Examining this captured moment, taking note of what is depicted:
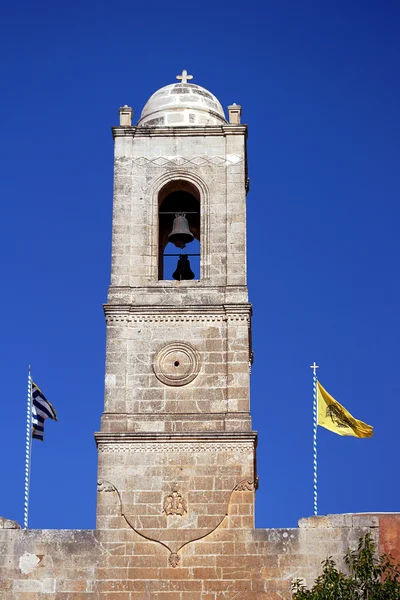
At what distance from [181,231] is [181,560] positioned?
8.22 meters

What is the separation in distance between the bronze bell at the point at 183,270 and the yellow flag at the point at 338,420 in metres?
4.72

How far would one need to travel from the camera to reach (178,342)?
33.8m

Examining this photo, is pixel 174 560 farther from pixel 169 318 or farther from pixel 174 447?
pixel 169 318

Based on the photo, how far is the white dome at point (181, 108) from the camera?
36812 mm

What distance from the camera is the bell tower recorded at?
32344 millimetres

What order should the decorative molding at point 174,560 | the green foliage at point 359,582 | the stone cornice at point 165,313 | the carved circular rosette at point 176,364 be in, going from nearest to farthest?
the green foliage at point 359,582 → the decorative molding at point 174,560 → the carved circular rosette at point 176,364 → the stone cornice at point 165,313

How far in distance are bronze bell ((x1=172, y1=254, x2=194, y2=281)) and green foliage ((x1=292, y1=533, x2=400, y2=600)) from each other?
8776 millimetres

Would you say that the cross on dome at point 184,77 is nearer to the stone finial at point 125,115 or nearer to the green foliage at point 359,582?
the stone finial at point 125,115

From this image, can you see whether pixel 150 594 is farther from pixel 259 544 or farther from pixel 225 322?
pixel 225 322

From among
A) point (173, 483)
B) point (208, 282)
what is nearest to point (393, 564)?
point (173, 483)

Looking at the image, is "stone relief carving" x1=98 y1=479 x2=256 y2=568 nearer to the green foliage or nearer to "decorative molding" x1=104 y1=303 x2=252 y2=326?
the green foliage

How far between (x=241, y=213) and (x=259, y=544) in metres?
7.83

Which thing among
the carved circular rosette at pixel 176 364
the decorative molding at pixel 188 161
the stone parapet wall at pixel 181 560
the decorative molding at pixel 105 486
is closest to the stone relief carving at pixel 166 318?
the carved circular rosette at pixel 176 364

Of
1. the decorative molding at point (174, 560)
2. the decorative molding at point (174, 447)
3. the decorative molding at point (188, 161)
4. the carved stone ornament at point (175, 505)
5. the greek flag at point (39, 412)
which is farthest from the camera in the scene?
the decorative molding at point (188, 161)
